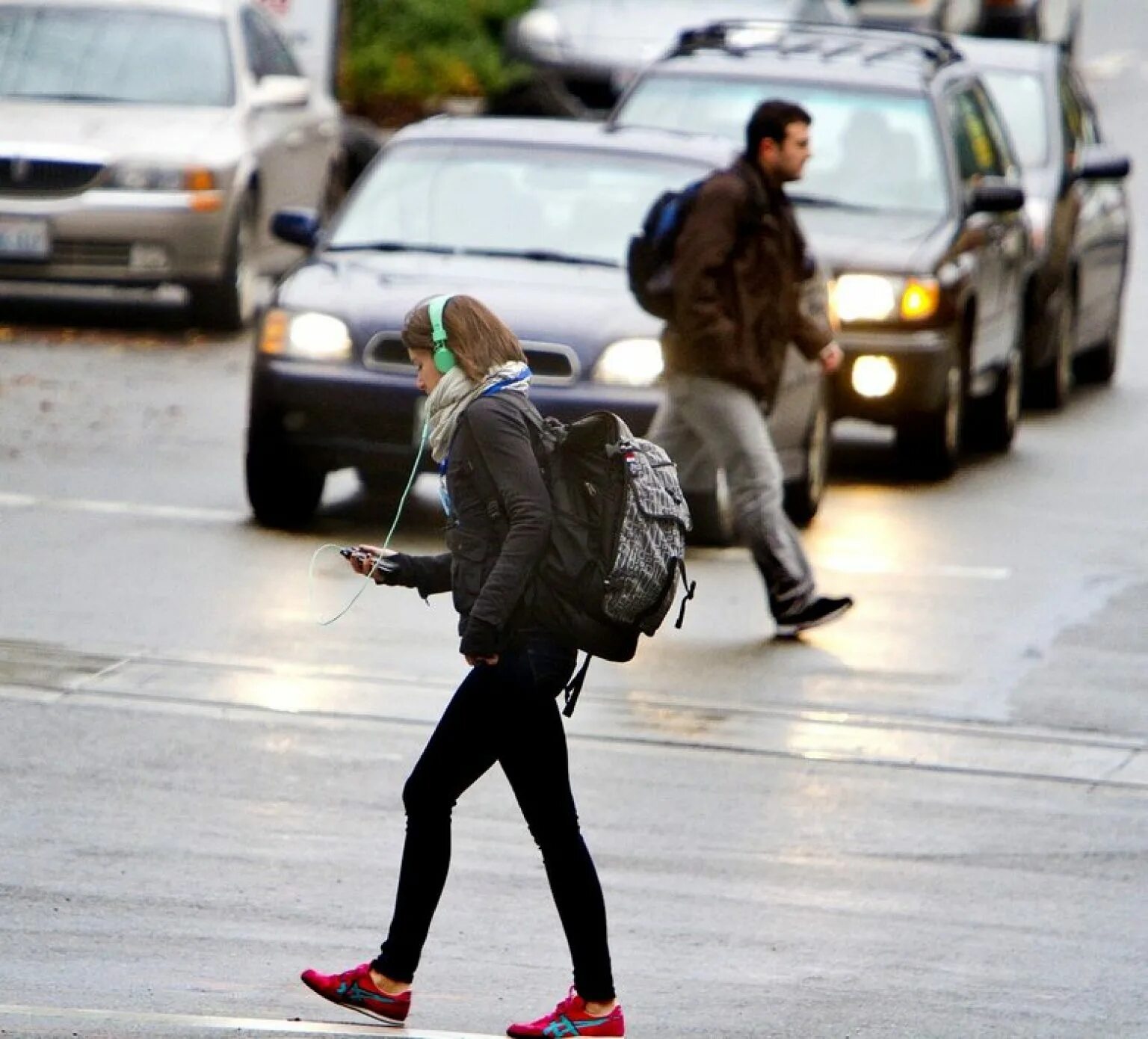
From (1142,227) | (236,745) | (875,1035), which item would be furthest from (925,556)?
(1142,227)

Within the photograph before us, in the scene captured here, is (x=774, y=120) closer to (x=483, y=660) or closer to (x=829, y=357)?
(x=829, y=357)

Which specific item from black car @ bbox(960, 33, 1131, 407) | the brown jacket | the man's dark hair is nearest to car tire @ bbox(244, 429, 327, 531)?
the brown jacket

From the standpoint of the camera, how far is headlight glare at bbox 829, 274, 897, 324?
1343 centimetres

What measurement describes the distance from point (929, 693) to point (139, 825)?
3.04m

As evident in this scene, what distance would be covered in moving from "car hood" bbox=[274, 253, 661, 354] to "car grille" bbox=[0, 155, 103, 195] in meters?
4.86

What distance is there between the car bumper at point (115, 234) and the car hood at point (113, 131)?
24 centimetres

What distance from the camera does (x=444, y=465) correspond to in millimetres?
5758

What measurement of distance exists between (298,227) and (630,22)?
1499cm

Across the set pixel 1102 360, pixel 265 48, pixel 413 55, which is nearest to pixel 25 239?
pixel 265 48

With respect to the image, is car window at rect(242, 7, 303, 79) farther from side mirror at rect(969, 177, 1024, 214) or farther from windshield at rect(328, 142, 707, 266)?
side mirror at rect(969, 177, 1024, 214)

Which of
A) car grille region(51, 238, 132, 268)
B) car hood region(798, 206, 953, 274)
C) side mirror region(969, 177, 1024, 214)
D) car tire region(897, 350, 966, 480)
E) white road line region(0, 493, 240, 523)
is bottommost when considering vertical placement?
car grille region(51, 238, 132, 268)

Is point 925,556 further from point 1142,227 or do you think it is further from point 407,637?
point 1142,227

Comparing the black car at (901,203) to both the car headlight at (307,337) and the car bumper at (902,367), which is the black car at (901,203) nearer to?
the car bumper at (902,367)

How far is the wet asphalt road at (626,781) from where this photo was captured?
6223 millimetres
